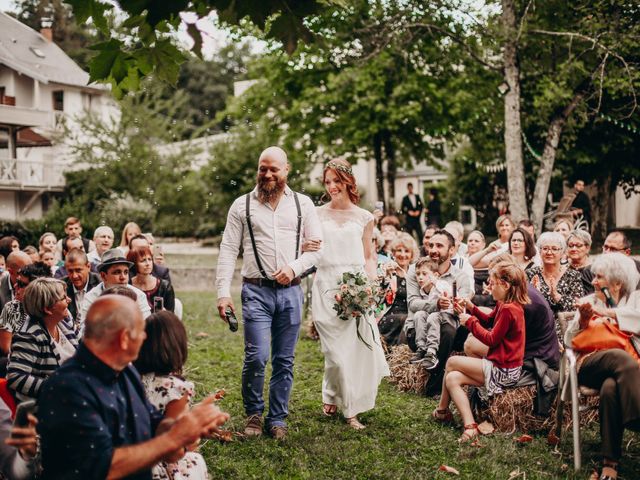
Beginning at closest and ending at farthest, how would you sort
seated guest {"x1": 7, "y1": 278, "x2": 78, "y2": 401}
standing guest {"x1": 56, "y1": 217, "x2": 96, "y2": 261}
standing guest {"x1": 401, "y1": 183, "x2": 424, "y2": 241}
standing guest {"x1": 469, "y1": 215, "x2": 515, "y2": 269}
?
1. seated guest {"x1": 7, "y1": 278, "x2": 78, "y2": 401}
2. standing guest {"x1": 469, "y1": 215, "x2": 515, "y2": 269}
3. standing guest {"x1": 56, "y1": 217, "x2": 96, "y2": 261}
4. standing guest {"x1": 401, "y1": 183, "x2": 424, "y2": 241}

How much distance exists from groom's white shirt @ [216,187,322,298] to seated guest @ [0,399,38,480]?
2.67 metres

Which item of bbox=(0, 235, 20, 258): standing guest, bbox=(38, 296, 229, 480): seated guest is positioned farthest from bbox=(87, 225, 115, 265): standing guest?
bbox=(38, 296, 229, 480): seated guest

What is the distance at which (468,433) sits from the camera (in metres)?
6.48

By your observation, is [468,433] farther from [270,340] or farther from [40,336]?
[40,336]

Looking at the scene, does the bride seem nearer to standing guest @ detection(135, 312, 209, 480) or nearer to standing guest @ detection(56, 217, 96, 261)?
standing guest @ detection(135, 312, 209, 480)

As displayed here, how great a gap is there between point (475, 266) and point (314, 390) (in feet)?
10.1

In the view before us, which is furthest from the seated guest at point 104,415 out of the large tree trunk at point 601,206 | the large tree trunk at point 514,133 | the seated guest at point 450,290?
the large tree trunk at point 601,206

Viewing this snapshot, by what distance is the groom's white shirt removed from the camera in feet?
20.8

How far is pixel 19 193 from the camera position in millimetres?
38906

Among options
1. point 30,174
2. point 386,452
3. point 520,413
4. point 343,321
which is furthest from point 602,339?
point 30,174

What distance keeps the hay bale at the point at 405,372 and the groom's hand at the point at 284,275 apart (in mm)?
2673

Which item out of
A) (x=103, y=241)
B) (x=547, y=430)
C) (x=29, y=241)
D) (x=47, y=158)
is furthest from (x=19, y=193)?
(x=547, y=430)

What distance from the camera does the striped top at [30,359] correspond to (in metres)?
4.95

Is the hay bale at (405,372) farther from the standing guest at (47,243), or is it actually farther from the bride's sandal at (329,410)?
the standing guest at (47,243)
